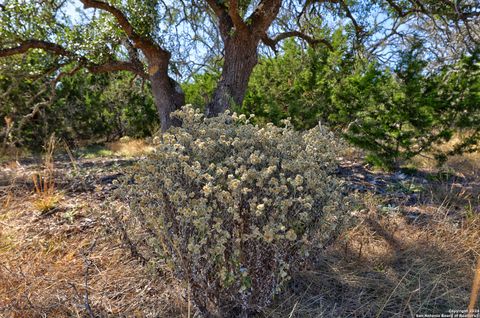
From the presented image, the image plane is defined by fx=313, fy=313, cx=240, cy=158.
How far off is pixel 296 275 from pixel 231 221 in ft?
2.36

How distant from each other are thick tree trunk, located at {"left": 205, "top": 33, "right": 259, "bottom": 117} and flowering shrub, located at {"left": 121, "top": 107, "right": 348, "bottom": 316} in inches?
112

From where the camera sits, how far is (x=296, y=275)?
1.83 m

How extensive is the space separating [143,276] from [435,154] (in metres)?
3.95

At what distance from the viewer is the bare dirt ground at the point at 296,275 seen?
1588 millimetres

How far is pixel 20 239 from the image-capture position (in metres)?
2.14

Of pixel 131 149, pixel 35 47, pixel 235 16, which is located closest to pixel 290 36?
pixel 235 16

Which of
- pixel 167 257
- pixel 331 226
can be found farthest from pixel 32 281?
pixel 331 226

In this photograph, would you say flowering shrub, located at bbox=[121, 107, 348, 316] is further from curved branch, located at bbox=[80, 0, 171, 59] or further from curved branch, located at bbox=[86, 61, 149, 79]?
curved branch, located at bbox=[86, 61, 149, 79]

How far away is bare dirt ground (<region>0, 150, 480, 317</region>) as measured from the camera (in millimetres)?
1588

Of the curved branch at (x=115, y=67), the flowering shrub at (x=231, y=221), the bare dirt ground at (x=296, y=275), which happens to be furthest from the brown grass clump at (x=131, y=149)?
the flowering shrub at (x=231, y=221)

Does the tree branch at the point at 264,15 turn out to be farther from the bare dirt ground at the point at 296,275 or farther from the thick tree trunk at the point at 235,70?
the bare dirt ground at the point at 296,275

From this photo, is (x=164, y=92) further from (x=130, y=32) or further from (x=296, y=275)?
(x=296, y=275)

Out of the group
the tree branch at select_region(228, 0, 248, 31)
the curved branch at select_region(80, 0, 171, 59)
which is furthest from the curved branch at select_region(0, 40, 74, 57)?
the tree branch at select_region(228, 0, 248, 31)

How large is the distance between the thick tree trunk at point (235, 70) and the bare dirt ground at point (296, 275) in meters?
2.18
